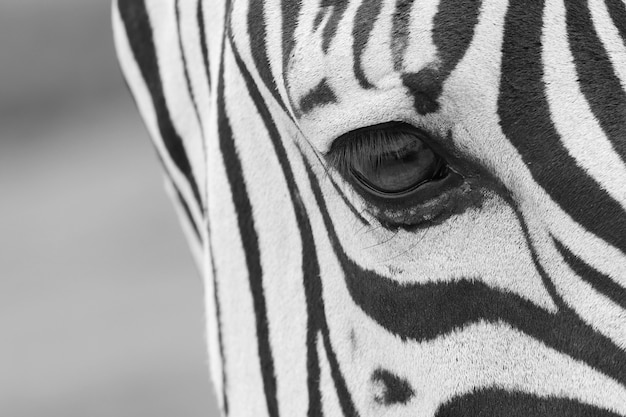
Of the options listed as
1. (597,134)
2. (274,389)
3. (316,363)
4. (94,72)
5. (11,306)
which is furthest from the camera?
(94,72)

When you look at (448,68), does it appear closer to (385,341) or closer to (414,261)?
(414,261)

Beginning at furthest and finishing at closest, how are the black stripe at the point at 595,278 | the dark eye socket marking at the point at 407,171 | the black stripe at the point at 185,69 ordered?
the black stripe at the point at 185,69 < the dark eye socket marking at the point at 407,171 < the black stripe at the point at 595,278

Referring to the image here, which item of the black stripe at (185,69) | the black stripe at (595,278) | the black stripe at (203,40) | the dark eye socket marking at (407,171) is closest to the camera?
the black stripe at (595,278)

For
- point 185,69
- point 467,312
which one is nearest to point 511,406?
point 467,312

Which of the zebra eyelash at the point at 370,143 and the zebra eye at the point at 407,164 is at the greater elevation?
the zebra eyelash at the point at 370,143

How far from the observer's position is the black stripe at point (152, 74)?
2.54 metres

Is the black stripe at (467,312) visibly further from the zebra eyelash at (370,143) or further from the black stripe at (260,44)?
the black stripe at (260,44)

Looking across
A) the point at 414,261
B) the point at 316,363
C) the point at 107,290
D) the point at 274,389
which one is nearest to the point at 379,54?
the point at 414,261

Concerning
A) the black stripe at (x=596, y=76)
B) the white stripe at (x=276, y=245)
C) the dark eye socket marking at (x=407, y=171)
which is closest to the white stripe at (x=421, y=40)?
the dark eye socket marking at (x=407, y=171)

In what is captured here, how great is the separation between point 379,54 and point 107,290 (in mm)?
8450

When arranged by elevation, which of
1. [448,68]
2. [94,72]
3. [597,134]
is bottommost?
[94,72]

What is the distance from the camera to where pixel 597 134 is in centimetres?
148

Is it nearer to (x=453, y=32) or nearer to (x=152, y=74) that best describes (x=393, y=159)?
(x=453, y=32)

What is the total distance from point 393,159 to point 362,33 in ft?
0.69
